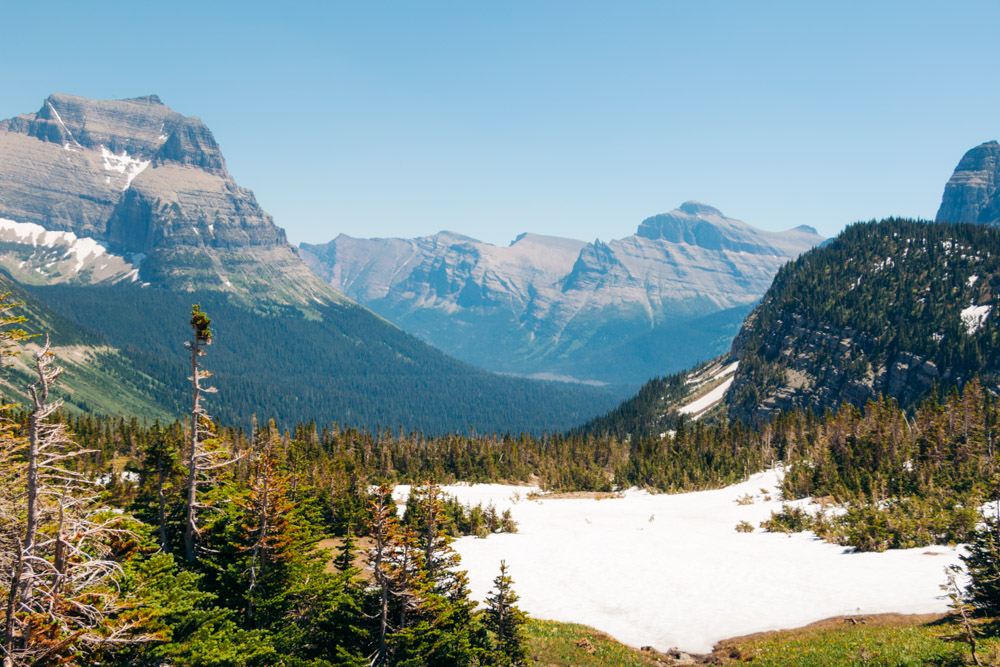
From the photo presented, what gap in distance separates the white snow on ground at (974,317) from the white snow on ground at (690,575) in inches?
5708

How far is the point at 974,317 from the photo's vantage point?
7018 inches

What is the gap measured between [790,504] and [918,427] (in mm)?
31917

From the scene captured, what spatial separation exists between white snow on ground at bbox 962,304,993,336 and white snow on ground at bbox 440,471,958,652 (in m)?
145

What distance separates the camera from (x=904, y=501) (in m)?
57.5

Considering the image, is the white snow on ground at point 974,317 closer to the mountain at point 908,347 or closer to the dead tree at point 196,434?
the mountain at point 908,347

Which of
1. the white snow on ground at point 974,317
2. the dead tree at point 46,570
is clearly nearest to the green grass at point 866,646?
the dead tree at point 46,570

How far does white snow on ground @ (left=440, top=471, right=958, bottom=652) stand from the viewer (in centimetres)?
3762

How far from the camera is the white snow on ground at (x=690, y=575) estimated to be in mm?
37625

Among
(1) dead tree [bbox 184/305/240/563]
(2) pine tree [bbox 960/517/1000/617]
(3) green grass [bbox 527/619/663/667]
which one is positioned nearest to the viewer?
(1) dead tree [bbox 184/305/240/563]

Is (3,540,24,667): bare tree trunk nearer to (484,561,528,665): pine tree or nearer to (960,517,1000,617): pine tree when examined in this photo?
(484,561,528,665): pine tree

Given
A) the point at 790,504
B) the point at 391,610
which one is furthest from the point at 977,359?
the point at 391,610

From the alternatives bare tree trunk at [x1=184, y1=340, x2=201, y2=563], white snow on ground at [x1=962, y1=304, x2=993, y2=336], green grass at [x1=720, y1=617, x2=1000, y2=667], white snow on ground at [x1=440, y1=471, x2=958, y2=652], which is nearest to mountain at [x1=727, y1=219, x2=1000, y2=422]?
white snow on ground at [x1=962, y1=304, x2=993, y2=336]

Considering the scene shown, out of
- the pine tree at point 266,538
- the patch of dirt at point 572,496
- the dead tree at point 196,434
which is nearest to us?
the dead tree at point 196,434

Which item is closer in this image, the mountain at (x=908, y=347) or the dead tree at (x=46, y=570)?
the dead tree at (x=46, y=570)
